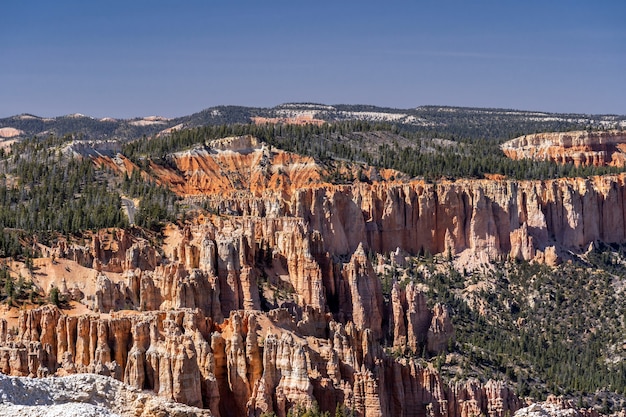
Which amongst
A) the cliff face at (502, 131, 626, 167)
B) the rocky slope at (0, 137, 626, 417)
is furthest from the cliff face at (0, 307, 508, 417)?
the cliff face at (502, 131, 626, 167)

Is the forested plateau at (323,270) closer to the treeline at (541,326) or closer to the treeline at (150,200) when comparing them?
the treeline at (541,326)

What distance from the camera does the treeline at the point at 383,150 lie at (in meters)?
153

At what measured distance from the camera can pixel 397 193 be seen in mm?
135125

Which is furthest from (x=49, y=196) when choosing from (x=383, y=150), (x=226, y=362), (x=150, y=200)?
(x=226, y=362)

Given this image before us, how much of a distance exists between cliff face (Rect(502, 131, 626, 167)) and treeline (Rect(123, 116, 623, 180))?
534cm

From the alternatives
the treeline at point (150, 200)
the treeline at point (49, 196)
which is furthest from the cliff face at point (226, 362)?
the treeline at point (150, 200)

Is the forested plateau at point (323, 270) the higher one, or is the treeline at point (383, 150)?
the treeline at point (383, 150)

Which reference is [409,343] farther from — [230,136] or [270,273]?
[230,136]

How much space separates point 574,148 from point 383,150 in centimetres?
3377

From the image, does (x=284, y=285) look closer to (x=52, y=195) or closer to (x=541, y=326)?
(x=541, y=326)

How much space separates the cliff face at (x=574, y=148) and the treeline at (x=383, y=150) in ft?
17.5

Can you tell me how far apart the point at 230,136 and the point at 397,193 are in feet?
113

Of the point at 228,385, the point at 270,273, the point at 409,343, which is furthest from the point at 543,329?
the point at 228,385

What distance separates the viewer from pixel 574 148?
183750mm
